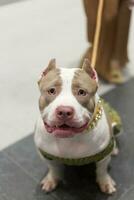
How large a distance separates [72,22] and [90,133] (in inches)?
66.0

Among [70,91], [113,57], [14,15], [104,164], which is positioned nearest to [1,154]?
[104,164]

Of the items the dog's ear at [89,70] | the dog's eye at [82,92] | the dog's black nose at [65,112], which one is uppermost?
the dog's ear at [89,70]

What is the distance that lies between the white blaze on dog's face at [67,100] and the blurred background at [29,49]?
0.66 metres

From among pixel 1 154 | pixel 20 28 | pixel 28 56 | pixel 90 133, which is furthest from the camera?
pixel 20 28

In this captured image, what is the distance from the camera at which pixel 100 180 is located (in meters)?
1.59

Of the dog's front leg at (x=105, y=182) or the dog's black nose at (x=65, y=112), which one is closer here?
the dog's black nose at (x=65, y=112)

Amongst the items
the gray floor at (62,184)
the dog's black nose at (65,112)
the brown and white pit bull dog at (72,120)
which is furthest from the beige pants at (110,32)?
the dog's black nose at (65,112)

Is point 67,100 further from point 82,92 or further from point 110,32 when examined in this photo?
point 110,32

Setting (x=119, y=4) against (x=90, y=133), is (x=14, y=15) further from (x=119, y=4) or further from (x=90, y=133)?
(x=90, y=133)

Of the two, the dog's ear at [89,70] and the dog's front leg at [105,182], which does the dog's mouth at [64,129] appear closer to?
the dog's ear at [89,70]

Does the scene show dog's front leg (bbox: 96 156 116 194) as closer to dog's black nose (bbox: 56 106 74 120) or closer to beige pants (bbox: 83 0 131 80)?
dog's black nose (bbox: 56 106 74 120)

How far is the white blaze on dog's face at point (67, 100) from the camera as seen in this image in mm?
1182

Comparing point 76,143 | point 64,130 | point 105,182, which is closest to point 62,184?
point 105,182

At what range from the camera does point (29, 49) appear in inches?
103
